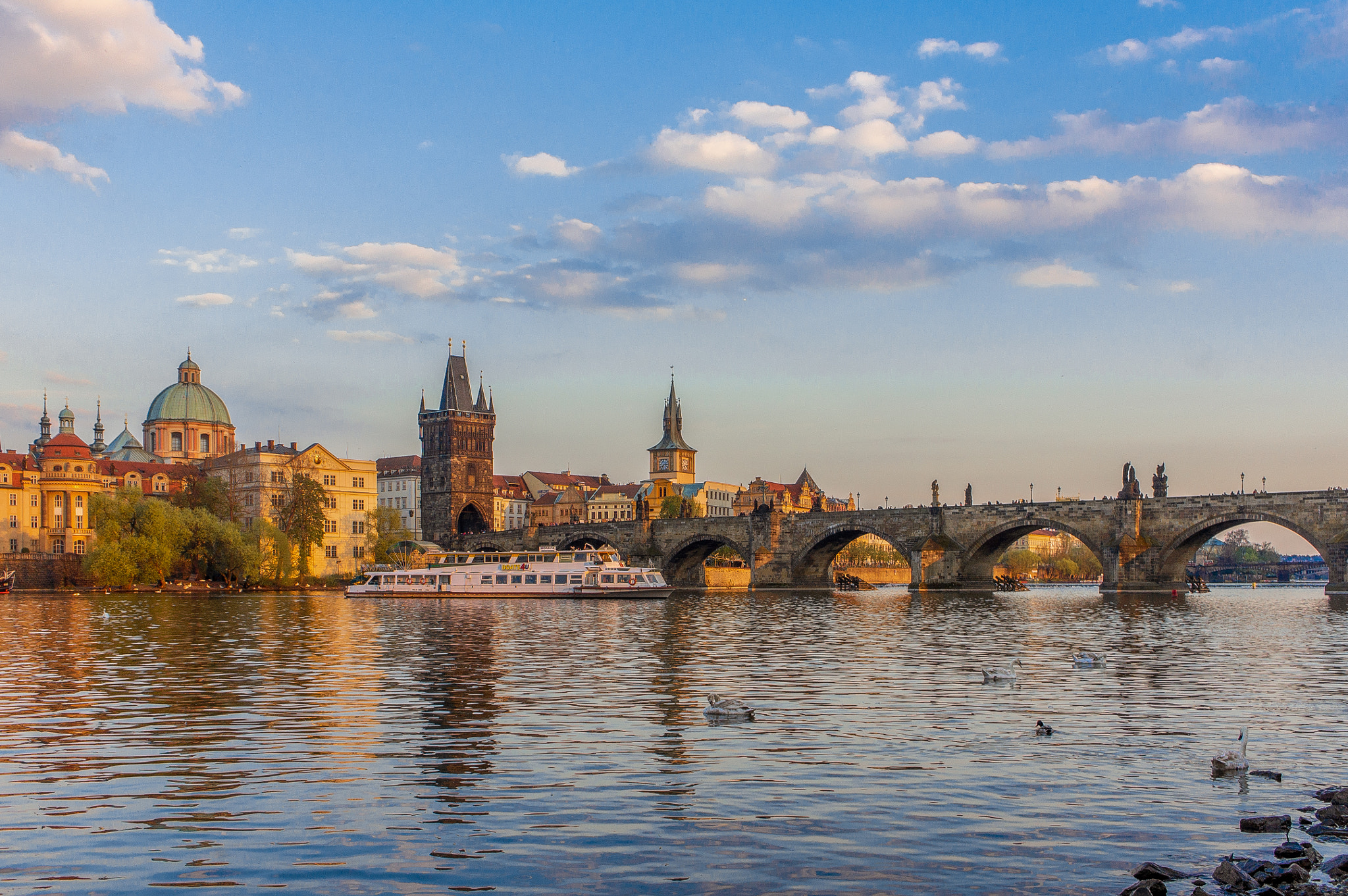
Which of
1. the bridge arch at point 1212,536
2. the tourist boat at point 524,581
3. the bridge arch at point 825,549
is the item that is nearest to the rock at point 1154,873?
the bridge arch at point 1212,536

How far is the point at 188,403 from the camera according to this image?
180 metres

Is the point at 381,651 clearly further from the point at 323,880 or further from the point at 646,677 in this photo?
the point at 323,880

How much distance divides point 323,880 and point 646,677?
17913 millimetres

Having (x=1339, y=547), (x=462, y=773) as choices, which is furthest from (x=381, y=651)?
(x=1339, y=547)

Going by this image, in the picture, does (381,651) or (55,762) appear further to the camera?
(381,651)

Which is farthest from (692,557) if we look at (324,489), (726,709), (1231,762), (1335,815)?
(1335,815)

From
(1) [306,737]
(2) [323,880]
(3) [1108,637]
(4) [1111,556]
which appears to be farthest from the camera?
(4) [1111,556]

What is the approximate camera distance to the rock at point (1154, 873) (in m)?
11.2

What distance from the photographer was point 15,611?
67000mm

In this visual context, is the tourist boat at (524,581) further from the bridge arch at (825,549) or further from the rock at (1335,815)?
the rock at (1335,815)

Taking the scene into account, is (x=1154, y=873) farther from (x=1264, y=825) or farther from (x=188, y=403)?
(x=188, y=403)

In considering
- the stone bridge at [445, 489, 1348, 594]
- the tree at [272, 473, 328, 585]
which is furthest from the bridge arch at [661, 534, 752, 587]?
the tree at [272, 473, 328, 585]

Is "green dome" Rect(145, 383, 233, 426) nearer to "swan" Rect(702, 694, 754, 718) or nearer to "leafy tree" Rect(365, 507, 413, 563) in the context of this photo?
"leafy tree" Rect(365, 507, 413, 563)

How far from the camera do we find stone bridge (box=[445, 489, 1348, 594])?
82812 millimetres
